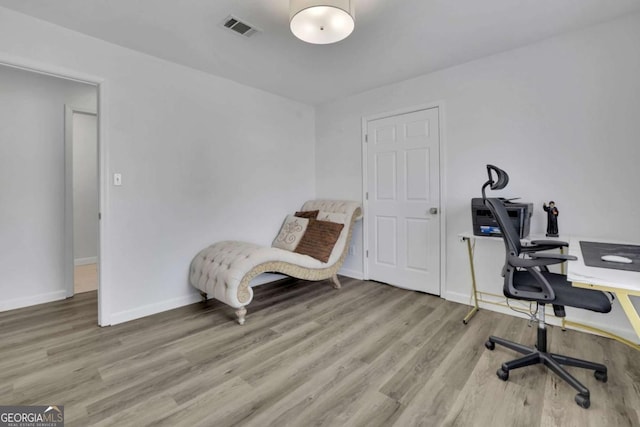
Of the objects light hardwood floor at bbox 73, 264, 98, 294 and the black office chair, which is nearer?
the black office chair

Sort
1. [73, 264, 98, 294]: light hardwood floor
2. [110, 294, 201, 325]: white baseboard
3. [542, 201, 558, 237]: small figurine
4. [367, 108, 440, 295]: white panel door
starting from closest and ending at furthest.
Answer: [542, 201, 558, 237]: small figurine < [110, 294, 201, 325]: white baseboard < [367, 108, 440, 295]: white panel door < [73, 264, 98, 294]: light hardwood floor

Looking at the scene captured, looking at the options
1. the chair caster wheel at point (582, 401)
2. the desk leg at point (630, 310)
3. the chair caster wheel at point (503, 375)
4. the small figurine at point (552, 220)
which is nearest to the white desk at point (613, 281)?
the desk leg at point (630, 310)

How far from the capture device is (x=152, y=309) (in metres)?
2.79

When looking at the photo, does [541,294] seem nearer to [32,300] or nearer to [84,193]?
[32,300]

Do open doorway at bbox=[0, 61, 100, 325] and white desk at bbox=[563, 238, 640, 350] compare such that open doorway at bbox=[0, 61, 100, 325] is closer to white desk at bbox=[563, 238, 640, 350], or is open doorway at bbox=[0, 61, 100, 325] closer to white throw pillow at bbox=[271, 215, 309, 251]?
white throw pillow at bbox=[271, 215, 309, 251]

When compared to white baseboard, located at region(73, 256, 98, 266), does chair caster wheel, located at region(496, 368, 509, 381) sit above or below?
below

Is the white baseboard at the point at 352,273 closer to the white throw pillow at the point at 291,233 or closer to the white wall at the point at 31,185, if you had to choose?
the white throw pillow at the point at 291,233

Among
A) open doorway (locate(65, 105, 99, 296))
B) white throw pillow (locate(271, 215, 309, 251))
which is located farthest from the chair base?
open doorway (locate(65, 105, 99, 296))

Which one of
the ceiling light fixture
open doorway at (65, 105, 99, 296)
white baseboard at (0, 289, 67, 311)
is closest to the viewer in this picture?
the ceiling light fixture

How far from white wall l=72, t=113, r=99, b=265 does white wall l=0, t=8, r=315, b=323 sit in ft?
8.27

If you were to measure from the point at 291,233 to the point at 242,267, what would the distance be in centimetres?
118

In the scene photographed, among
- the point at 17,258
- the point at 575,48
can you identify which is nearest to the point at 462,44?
the point at 575,48

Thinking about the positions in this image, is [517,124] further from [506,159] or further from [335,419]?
[335,419]

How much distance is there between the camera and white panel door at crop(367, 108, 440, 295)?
10.5ft
